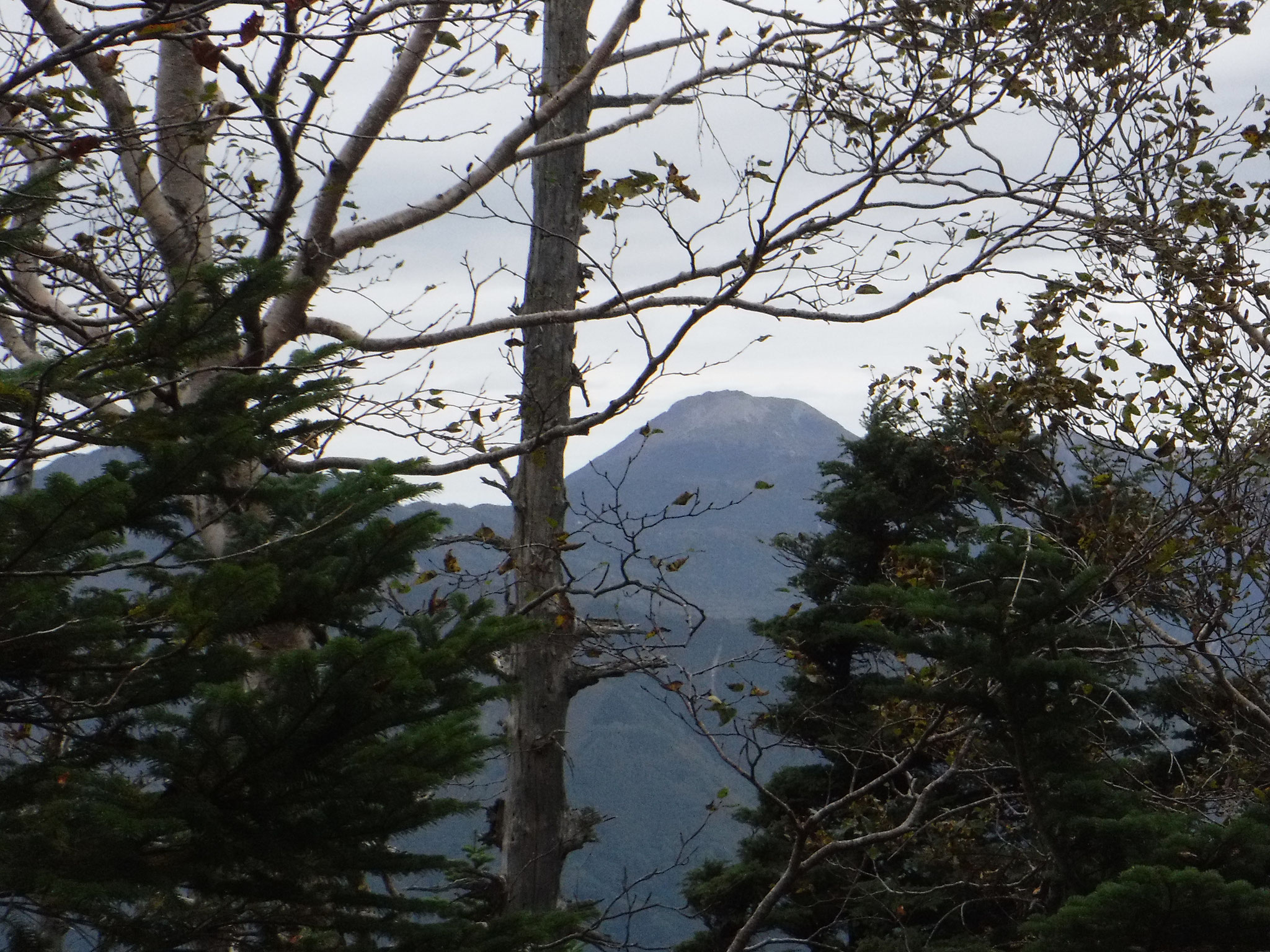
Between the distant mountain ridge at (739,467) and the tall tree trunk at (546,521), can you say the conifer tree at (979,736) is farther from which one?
the distant mountain ridge at (739,467)

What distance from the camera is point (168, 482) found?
3098 mm

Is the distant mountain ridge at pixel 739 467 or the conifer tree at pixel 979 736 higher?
the distant mountain ridge at pixel 739 467

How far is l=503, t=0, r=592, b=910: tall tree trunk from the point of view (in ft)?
21.4

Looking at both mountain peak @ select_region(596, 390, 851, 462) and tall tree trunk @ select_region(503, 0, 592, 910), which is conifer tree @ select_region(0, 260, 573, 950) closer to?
tall tree trunk @ select_region(503, 0, 592, 910)

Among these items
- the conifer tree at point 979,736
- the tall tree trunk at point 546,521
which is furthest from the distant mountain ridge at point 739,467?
the tall tree trunk at point 546,521

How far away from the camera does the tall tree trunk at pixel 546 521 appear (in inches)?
257

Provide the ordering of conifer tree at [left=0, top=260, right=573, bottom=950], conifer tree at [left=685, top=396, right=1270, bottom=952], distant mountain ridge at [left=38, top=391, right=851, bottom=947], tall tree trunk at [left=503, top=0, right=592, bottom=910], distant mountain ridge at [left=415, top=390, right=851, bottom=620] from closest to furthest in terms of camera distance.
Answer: conifer tree at [left=0, top=260, right=573, bottom=950]
conifer tree at [left=685, top=396, right=1270, bottom=952]
tall tree trunk at [left=503, top=0, right=592, bottom=910]
distant mountain ridge at [left=38, top=391, right=851, bottom=947]
distant mountain ridge at [left=415, top=390, right=851, bottom=620]

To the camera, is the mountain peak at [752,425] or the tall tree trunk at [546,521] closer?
the tall tree trunk at [546,521]

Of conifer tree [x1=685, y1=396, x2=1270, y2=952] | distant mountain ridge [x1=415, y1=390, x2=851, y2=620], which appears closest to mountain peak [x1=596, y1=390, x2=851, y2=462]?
distant mountain ridge [x1=415, y1=390, x2=851, y2=620]

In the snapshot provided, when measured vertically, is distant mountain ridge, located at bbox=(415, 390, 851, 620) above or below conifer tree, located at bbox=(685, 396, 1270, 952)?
above

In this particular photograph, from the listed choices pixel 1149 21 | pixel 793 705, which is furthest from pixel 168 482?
pixel 793 705

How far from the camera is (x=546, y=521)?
6.68 metres

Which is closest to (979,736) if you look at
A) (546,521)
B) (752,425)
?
(546,521)

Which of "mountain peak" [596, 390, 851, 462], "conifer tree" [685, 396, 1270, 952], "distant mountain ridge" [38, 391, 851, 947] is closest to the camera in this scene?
"conifer tree" [685, 396, 1270, 952]
